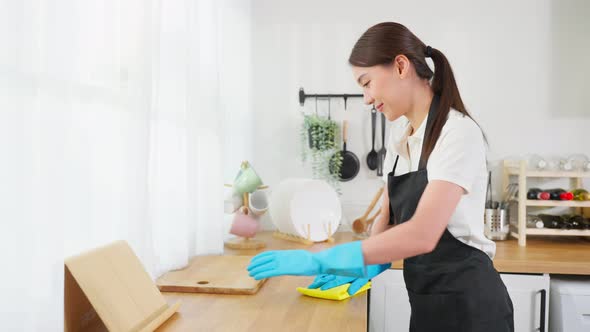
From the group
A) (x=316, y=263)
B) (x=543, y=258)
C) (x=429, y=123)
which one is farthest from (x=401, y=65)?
(x=543, y=258)

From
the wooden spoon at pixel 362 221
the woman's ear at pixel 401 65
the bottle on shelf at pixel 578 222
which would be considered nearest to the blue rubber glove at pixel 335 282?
the woman's ear at pixel 401 65

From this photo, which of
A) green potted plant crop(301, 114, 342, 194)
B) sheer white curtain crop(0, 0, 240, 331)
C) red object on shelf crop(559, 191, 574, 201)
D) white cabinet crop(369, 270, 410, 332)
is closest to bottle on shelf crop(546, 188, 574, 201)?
red object on shelf crop(559, 191, 574, 201)

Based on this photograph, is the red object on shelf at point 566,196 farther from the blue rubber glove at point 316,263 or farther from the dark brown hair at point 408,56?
the blue rubber glove at point 316,263

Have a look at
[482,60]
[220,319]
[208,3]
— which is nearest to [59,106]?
[220,319]

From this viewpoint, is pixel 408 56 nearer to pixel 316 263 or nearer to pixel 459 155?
pixel 459 155

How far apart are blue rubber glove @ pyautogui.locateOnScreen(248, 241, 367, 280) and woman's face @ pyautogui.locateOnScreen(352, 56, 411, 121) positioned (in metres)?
0.37

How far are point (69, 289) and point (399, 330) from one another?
1.30 metres

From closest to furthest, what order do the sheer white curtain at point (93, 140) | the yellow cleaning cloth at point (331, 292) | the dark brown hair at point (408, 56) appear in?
the sheer white curtain at point (93, 140) < the dark brown hair at point (408, 56) < the yellow cleaning cloth at point (331, 292)

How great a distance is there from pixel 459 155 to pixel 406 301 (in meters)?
1.04

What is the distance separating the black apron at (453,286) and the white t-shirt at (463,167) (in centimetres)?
3

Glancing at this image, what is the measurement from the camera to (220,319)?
125 centimetres

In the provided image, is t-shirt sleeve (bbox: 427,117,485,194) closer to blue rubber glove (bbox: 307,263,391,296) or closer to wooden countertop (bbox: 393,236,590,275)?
blue rubber glove (bbox: 307,263,391,296)

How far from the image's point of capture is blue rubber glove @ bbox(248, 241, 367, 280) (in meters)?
1.00

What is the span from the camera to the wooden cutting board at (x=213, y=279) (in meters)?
1.49
